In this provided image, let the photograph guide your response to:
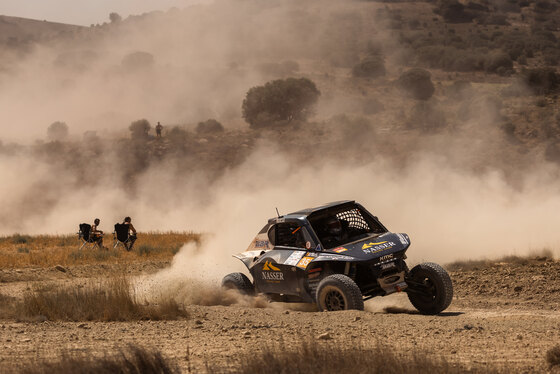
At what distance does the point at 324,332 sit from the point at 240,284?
4.45 metres

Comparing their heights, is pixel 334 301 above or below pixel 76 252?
below

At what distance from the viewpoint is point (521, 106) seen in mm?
62406

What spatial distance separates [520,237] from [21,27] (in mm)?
→ 143674

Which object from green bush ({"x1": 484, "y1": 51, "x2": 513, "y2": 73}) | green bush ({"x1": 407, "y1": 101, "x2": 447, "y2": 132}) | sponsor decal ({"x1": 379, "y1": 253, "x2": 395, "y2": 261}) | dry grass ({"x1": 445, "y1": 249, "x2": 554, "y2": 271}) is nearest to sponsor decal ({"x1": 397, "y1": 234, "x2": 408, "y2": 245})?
sponsor decal ({"x1": 379, "y1": 253, "x2": 395, "y2": 261})

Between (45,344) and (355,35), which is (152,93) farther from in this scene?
(45,344)

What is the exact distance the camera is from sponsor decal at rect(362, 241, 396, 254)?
42.3 ft

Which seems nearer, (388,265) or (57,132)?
(388,265)

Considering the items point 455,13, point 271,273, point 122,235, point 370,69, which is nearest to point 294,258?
point 271,273

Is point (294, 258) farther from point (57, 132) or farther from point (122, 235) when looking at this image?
point (57, 132)

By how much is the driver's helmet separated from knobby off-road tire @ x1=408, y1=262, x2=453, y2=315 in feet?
4.90

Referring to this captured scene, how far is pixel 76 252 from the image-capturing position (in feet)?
86.5

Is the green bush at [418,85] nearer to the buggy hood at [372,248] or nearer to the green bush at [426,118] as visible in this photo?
the green bush at [426,118]

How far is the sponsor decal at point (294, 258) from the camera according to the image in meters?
13.4

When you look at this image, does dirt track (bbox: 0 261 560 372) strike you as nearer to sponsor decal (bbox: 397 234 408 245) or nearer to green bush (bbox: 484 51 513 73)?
sponsor decal (bbox: 397 234 408 245)
